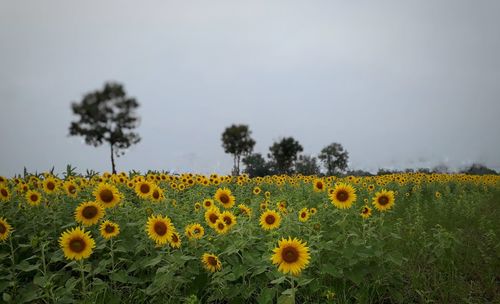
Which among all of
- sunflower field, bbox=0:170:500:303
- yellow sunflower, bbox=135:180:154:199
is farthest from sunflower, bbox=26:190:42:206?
yellow sunflower, bbox=135:180:154:199

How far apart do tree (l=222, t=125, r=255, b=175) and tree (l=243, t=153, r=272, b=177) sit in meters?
5.07

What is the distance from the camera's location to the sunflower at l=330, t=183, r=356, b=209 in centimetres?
535

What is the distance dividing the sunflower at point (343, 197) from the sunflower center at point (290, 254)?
6.71 ft

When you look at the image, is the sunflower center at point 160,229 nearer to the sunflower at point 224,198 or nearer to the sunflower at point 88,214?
the sunflower at point 88,214

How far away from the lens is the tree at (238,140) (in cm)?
5044

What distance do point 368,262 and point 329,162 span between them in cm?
4851

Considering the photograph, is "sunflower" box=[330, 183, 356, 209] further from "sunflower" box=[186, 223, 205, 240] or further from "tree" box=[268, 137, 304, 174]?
"tree" box=[268, 137, 304, 174]

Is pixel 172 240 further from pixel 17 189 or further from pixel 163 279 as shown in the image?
pixel 17 189

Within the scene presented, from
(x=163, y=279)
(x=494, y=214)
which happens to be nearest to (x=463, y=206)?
(x=494, y=214)

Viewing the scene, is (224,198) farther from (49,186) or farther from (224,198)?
(49,186)

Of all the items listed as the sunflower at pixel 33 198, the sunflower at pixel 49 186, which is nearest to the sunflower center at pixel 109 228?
the sunflower at pixel 33 198

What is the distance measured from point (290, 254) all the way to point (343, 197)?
218 centimetres

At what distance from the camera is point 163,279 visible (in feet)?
12.7

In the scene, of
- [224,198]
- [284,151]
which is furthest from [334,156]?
[224,198]
